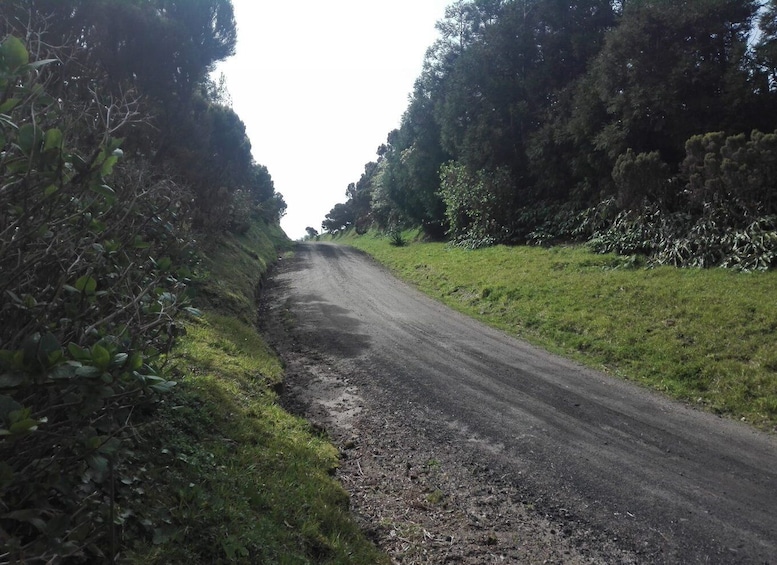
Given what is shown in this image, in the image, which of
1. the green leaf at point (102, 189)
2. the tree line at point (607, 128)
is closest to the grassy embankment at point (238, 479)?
the green leaf at point (102, 189)

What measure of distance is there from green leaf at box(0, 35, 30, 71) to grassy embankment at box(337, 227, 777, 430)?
28.7 feet

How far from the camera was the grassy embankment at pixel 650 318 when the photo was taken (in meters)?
7.64

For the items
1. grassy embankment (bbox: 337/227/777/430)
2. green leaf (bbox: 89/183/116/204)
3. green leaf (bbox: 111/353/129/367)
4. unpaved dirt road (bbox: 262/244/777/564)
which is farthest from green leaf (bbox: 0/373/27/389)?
grassy embankment (bbox: 337/227/777/430)

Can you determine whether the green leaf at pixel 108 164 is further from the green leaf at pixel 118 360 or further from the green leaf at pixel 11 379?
the green leaf at pixel 11 379

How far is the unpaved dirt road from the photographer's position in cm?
433

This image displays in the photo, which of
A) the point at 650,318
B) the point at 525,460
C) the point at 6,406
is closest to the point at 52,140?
the point at 6,406

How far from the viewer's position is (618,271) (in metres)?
13.5

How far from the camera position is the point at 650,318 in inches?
399

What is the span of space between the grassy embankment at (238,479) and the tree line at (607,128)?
36.7ft

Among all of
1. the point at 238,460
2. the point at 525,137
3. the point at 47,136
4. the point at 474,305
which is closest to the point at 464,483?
the point at 238,460

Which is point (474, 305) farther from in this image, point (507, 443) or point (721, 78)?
point (721, 78)

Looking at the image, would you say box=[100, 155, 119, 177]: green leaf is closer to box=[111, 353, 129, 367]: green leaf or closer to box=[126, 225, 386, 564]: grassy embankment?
box=[111, 353, 129, 367]: green leaf

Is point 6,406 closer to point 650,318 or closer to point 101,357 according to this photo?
point 101,357

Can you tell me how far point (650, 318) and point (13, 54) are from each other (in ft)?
36.4
